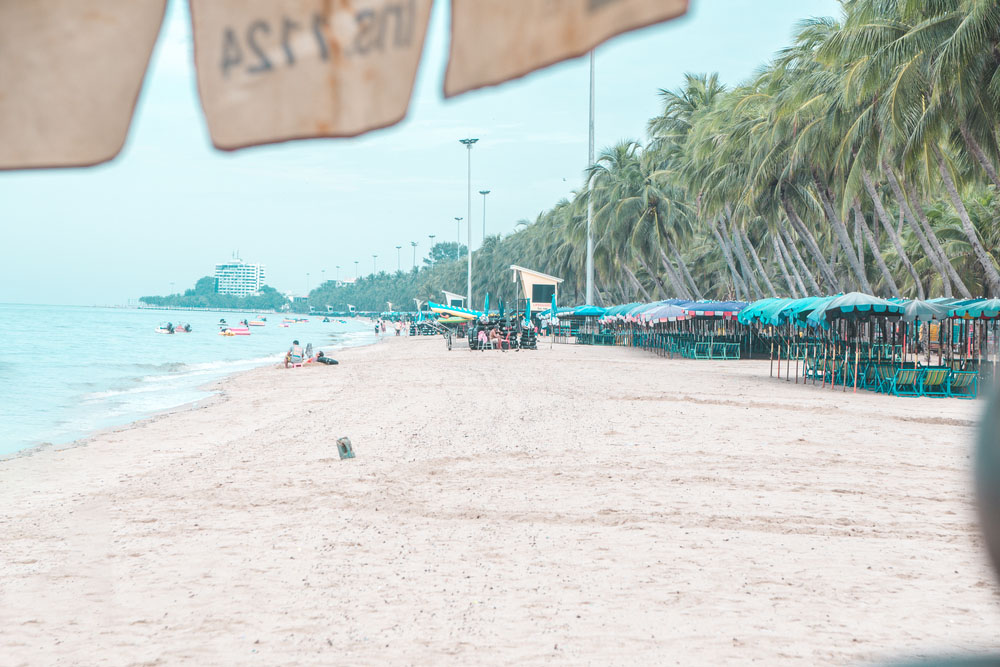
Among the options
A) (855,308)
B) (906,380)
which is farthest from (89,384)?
(906,380)

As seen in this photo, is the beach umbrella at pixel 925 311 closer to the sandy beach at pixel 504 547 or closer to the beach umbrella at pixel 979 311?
the beach umbrella at pixel 979 311

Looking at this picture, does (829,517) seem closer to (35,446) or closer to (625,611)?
(625,611)

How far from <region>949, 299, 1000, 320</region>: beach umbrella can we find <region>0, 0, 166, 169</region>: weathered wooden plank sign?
17.4m

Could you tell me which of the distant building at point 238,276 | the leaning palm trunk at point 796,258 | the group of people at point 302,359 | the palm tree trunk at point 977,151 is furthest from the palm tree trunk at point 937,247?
the distant building at point 238,276

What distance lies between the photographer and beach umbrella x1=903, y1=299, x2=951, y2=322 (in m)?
16.7

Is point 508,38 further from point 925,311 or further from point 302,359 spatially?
point 302,359

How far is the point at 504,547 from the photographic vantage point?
6207 millimetres

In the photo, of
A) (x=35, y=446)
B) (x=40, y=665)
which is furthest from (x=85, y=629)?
(x=35, y=446)

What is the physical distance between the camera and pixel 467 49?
1.60 meters

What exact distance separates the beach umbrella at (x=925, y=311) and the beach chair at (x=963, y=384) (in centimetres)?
158

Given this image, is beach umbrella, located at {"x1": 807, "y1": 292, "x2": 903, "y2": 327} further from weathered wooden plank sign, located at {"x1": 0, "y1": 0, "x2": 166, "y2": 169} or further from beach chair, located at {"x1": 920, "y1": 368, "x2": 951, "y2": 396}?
weathered wooden plank sign, located at {"x1": 0, "y1": 0, "x2": 166, "y2": 169}

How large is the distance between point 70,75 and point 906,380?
18469 millimetres

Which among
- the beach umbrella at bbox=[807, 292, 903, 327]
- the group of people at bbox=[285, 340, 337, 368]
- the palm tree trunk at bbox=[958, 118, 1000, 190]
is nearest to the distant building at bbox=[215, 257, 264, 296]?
the beach umbrella at bbox=[807, 292, 903, 327]

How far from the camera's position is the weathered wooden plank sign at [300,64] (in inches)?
65.2
